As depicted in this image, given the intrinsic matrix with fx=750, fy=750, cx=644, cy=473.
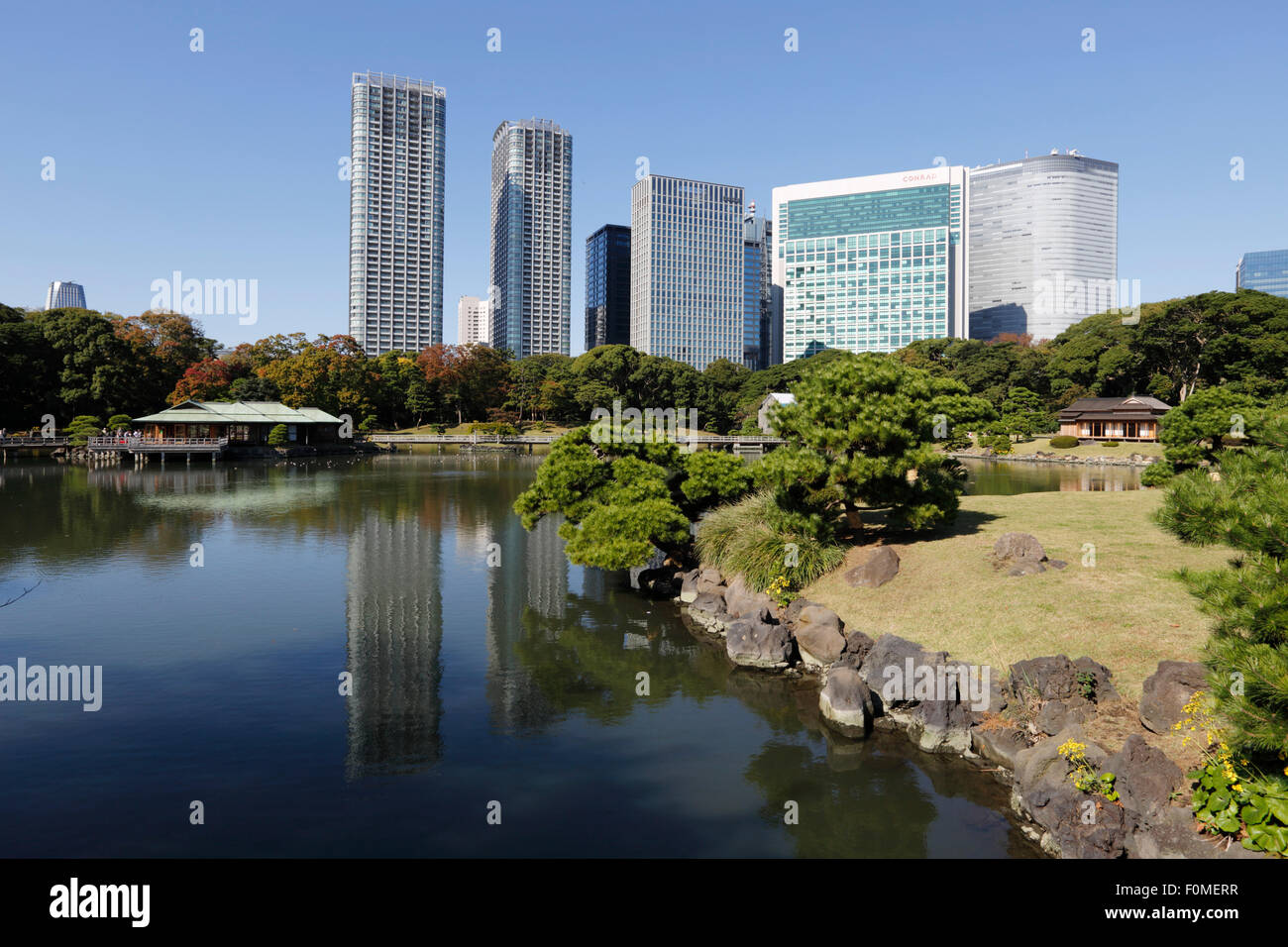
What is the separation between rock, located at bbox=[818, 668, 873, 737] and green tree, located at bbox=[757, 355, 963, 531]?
21.0ft

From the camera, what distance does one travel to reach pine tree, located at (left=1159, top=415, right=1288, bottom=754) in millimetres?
6793

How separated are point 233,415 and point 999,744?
242 ft

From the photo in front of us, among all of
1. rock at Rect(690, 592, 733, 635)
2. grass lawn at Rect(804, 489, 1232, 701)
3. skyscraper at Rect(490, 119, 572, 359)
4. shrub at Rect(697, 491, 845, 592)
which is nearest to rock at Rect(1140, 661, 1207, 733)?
grass lawn at Rect(804, 489, 1232, 701)

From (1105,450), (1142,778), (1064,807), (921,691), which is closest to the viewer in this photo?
(1142,778)

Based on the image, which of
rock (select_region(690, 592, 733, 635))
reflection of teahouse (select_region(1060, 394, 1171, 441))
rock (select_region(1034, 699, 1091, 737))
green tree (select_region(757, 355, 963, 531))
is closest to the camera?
rock (select_region(1034, 699, 1091, 737))

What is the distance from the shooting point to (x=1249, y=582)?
7066mm

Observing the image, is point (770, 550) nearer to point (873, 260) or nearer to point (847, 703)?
Answer: point (847, 703)

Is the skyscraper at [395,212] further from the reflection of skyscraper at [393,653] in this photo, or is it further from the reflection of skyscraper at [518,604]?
the reflection of skyscraper at [393,653]

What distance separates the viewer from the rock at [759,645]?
16.8 meters

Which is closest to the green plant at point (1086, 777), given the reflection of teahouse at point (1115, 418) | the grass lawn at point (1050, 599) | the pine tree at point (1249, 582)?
the grass lawn at point (1050, 599)

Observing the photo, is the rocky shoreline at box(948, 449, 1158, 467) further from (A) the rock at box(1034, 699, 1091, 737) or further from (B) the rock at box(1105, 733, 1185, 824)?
(B) the rock at box(1105, 733, 1185, 824)

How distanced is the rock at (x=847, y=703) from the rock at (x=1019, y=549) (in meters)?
5.73

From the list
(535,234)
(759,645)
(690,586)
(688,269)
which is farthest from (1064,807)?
(535,234)
